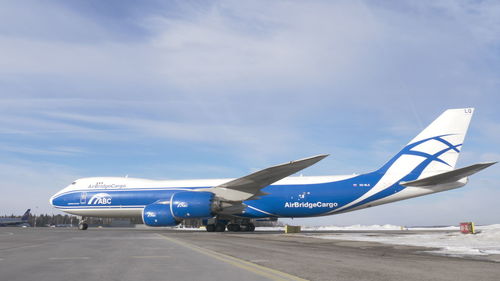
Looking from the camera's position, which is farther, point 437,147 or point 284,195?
point 284,195

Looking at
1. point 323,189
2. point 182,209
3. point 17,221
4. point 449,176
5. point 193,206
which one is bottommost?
point 17,221

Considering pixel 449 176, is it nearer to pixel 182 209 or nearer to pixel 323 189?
pixel 323 189

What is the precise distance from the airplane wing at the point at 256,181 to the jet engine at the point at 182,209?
1.13 metres

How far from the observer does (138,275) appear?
621 centimetres

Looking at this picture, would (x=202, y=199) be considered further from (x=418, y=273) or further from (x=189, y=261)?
(x=418, y=273)

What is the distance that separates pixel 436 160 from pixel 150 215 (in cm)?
1865

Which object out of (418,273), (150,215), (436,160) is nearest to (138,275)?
(418,273)

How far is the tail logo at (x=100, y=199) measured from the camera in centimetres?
3180

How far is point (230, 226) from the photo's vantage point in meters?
29.7

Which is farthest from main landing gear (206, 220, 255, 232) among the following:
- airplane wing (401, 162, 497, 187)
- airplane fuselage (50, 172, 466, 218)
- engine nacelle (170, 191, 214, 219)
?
airplane wing (401, 162, 497, 187)

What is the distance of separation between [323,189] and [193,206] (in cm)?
864

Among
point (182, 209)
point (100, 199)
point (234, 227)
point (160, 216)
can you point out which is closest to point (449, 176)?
point (234, 227)

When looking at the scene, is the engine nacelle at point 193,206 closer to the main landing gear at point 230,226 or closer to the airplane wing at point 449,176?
the main landing gear at point 230,226

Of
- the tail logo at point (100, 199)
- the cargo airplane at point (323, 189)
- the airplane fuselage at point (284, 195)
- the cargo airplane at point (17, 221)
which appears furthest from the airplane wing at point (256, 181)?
the cargo airplane at point (17, 221)
